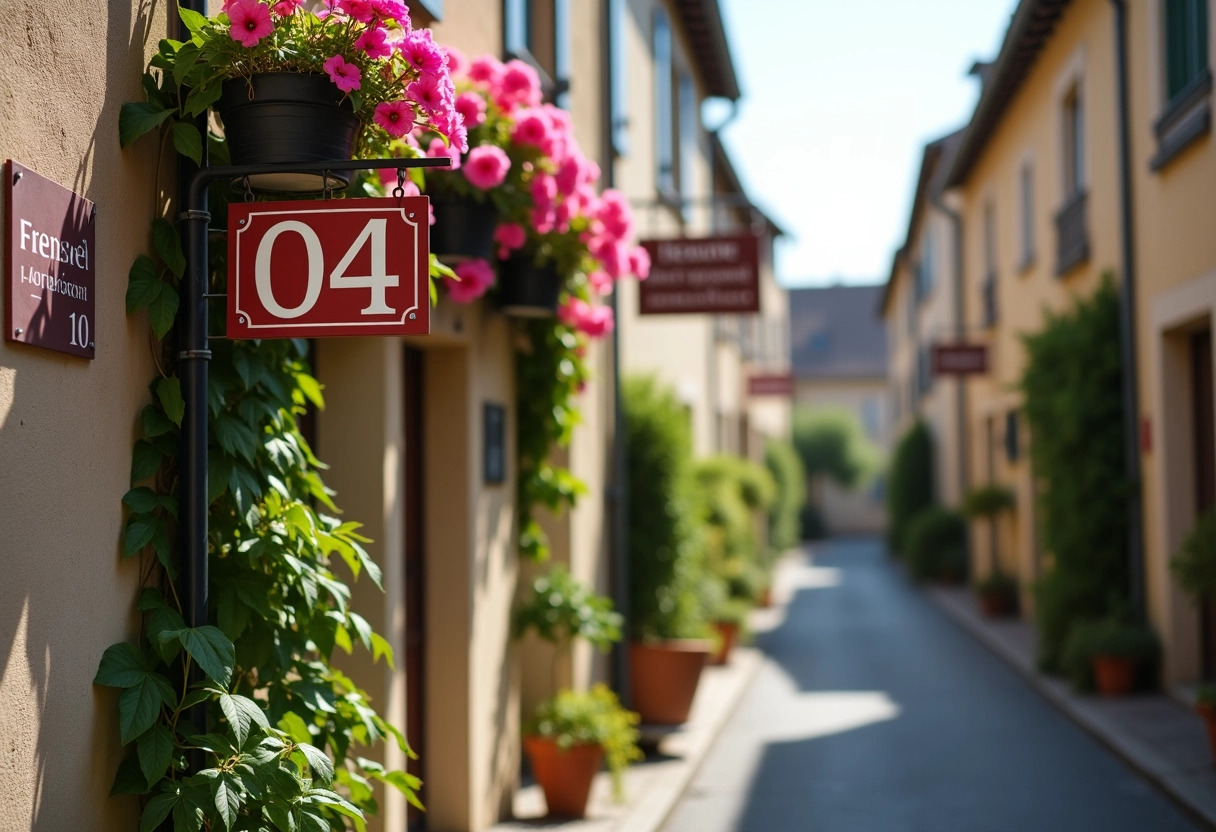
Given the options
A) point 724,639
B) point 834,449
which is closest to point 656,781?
point 724,639

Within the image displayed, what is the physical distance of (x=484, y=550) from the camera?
6977 mm

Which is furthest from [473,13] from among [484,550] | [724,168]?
[724,168]

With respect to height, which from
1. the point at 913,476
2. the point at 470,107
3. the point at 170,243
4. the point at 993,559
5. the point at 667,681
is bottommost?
the point at 667,681

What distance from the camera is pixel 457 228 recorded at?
6.02m

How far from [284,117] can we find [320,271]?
460 mm

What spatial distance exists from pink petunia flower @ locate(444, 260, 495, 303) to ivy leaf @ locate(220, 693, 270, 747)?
278 cm

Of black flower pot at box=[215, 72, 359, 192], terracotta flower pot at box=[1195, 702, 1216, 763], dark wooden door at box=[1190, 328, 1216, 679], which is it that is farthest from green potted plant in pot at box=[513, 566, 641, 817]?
dark wooden door at box=[1190, 328, 1216, 679]

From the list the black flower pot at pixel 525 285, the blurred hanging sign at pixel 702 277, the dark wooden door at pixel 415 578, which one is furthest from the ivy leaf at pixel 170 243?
the blurred hanging sign at pixel 702 277

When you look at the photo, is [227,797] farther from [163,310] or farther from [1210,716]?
[1210,716]

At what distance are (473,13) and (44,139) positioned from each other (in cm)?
424

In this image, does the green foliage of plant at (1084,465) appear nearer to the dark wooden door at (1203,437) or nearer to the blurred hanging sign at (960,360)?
the dark wooden door at (1203,437)

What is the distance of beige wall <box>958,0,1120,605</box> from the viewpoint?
40.1 feet

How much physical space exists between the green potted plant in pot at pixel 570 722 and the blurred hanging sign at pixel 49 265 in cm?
438

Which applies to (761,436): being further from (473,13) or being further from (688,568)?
(473,13)
